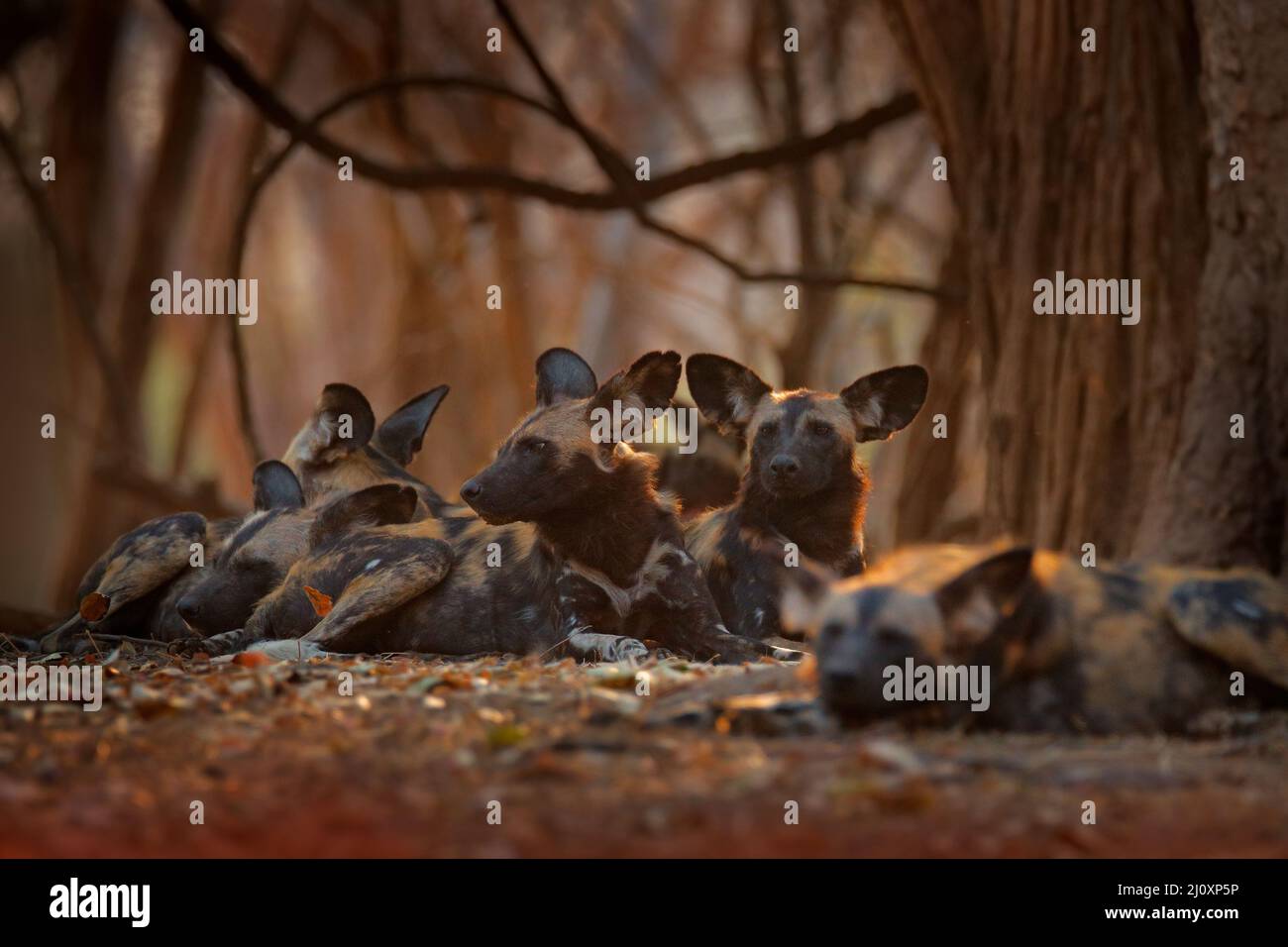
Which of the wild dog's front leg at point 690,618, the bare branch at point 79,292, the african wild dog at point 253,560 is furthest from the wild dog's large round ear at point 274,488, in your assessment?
the bare branch at point 79,292

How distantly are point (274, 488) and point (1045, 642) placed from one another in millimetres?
4146

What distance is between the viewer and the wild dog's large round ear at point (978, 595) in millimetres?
4762

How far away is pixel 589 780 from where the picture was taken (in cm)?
398

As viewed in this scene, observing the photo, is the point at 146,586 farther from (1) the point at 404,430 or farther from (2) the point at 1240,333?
(2) the point at 1240,333

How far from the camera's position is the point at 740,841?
Result: 3564 mm

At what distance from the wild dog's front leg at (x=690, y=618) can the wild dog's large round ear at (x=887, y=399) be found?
104 cm

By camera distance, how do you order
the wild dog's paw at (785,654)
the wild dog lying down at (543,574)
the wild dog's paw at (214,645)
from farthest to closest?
the wild dog's paw at (214,645)
the wild dog lying down at (543,574)
the wild dog's paw at (785,654)

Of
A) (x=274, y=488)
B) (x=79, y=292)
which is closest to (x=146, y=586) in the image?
(x=274, y=488)

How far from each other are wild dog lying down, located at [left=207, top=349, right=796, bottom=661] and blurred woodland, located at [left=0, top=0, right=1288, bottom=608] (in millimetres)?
2039

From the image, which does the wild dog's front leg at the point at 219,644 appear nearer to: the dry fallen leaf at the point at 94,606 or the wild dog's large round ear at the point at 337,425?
the dry fallen leaf at the point at 94,606

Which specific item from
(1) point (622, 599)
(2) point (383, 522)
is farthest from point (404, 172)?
(1) point (622, 599)
